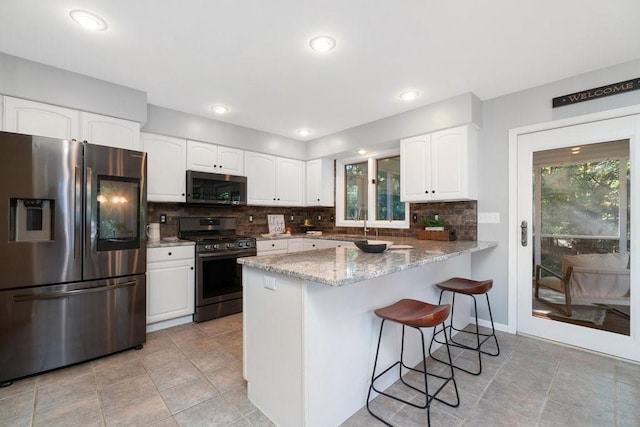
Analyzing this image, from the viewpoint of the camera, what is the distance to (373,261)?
6.02 ft

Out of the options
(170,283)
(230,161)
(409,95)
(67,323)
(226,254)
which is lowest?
(67,323)

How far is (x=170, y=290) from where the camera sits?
311 cm

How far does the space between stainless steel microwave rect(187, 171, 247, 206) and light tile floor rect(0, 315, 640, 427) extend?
171 cm

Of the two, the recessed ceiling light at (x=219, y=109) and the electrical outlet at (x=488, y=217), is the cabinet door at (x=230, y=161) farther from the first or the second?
the electrical outlet at (x=488, y=217)

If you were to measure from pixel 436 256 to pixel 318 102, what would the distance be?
2034 mm

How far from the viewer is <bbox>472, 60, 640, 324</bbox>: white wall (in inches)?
108

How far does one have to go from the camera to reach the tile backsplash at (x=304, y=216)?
331 centimetres

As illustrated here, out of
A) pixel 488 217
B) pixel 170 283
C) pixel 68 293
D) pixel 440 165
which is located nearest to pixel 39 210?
pixel 68 293

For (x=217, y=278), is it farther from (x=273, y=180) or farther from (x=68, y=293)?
(x=273, y=180)

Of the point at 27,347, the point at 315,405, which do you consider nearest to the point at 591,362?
the point at 315,405

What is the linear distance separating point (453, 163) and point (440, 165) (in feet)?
0.44

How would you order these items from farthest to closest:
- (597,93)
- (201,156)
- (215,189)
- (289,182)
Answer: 1. (289,182)
2. (215,189)
3. (201,156)
4. (597,93)

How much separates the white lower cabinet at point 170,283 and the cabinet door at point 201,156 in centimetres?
101

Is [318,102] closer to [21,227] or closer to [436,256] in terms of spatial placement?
[436,256]
